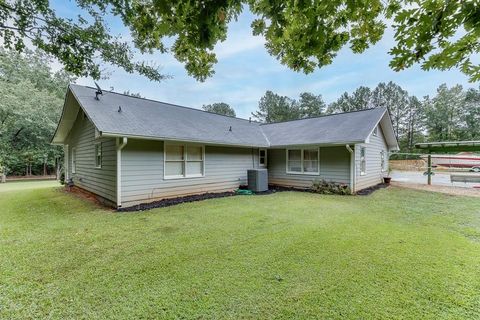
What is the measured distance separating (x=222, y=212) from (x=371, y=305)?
4748 millimetres

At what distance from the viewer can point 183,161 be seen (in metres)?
9.12

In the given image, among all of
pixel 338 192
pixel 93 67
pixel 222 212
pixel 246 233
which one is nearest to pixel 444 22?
pixel 246 233

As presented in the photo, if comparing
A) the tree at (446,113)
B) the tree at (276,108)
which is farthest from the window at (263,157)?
the tree at (446,113)

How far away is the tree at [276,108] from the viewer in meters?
41.8

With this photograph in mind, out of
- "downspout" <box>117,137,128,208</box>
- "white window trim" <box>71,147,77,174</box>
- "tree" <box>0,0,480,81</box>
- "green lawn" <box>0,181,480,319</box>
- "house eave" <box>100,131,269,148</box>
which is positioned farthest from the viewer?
"white window trim" <box>71,147,77,174</box>

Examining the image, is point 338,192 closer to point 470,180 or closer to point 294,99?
point 470,180

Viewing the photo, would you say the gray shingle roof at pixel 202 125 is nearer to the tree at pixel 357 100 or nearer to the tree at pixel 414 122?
the tree at pixel 357 100

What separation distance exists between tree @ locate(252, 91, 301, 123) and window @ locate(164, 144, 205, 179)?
33.5 metres

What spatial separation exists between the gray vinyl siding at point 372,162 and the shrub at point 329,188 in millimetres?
901

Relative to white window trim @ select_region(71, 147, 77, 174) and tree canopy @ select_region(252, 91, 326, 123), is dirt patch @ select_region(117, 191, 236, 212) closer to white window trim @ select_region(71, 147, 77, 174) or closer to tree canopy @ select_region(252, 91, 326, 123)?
white window trim @ select_region(71, 147, 77, 174)

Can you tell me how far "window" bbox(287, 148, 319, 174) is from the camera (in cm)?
1148

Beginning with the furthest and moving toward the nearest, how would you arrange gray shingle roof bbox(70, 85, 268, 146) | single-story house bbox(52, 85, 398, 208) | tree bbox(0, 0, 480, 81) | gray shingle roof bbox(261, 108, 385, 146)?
gray shingle roof bbox(261, 108, 385, 146)
single-story house bbox(52, 85, 398, 208)
gray shingle roof bbox(70, 85, 268, 146)
tree bbox(0, 0, 480, 81)

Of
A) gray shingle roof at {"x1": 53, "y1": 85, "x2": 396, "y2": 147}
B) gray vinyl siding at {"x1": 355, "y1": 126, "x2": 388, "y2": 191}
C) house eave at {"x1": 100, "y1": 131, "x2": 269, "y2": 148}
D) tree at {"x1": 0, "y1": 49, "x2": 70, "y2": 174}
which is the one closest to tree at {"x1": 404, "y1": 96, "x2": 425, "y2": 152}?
gray vinyl siding at {"x1": 355, "y1": 126, "x2": 388, "y2": 191}

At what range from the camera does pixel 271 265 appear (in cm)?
350
